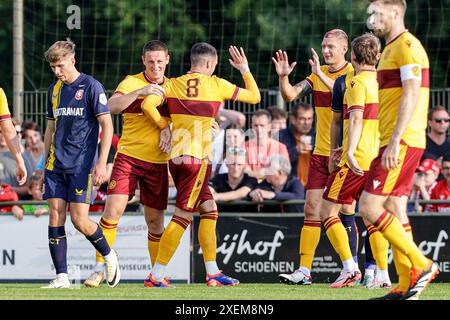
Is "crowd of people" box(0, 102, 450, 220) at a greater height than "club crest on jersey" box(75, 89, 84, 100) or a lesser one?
lesser

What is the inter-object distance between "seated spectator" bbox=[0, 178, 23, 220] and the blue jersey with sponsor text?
321cm

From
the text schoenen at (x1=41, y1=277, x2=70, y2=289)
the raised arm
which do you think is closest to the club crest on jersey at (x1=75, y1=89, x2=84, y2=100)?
the raised arm

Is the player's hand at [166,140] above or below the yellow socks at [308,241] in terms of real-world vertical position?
above

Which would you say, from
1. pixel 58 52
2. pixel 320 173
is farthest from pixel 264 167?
pixel 58 52

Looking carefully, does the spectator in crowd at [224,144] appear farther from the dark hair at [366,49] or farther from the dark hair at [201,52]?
the dark hair at [366,49]

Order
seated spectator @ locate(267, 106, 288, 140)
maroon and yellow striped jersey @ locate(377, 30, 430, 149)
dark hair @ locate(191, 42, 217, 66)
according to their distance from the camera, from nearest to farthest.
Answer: maroon and yellow striped jersey @ locate(377, 30, 430, 149) < dark hair @ locate(191, 42, 217, 66) < seated spectator @ locate(267, 106, 288, 140)

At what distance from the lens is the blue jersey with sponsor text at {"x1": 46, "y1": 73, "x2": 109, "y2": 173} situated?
10.8 metres

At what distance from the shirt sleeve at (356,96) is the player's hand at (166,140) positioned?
192 cm

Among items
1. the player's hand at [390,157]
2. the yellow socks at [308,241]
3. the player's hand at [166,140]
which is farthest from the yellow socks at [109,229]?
the player's hand at [390,157]

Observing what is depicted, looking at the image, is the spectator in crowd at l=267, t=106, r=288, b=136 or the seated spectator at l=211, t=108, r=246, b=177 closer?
the seated spectator at l=211, t=108, r=246, b=177

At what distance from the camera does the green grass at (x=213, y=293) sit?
974 centimetres

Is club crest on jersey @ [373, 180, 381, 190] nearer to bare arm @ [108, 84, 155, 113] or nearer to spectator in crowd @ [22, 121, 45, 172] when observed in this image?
bare arm @ [108, 84, 155, 113]

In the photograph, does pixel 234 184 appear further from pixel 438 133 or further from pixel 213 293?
pixel 213 293
